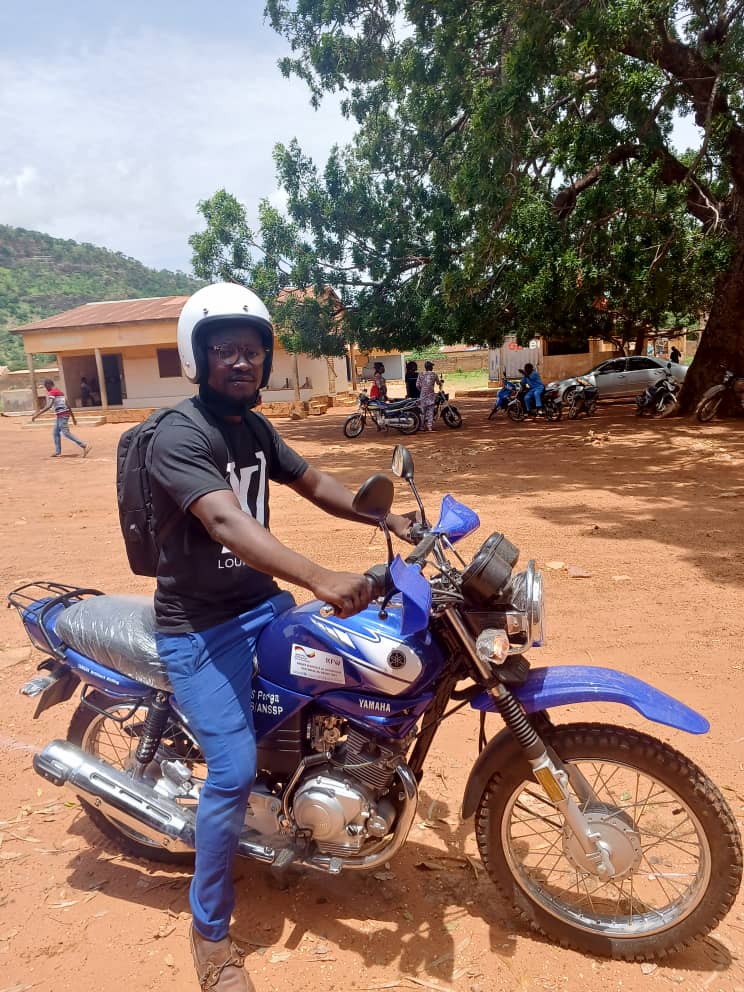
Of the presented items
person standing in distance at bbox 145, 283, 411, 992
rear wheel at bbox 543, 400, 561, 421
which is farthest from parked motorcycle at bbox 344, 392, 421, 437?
person standing in distance at bbox 145, 283, 411, 992

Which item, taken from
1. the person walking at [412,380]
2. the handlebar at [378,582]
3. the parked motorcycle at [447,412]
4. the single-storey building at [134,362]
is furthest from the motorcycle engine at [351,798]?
the single-storey building at [134,362]

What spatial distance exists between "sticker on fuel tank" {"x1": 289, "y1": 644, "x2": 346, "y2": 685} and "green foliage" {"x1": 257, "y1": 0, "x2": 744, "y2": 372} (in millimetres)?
10371

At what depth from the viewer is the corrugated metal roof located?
26750 mm

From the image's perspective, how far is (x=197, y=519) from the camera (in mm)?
2203

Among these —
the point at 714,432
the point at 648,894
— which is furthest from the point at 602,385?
the point at 648,894

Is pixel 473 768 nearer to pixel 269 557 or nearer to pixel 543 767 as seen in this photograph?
pixel 543 767

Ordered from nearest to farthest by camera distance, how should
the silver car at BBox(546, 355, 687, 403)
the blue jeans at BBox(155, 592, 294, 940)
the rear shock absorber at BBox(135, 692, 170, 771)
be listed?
1. the blue jeans at BBox(155, 592, 294, 940)
2. the rear shock absorber at BBox(135, 692, 170, 771)
3. the silver car at BBox(546, 355, 687, 403)

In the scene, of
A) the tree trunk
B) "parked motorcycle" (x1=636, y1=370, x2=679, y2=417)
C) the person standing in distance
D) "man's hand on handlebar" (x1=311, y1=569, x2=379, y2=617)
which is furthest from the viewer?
"parked motorcycle" (x1=636, y1=370, x2=679, y2=417)

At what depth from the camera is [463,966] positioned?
2.23 metres

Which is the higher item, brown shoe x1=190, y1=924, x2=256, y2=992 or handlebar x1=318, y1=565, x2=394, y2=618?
handlebar x1=318, y1=565, x2=394, y2=618

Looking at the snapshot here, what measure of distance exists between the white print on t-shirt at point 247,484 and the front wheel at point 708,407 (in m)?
14.9

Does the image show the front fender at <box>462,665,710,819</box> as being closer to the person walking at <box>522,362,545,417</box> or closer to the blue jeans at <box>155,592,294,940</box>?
the blue jeans at <box>155,592,294,940</box>

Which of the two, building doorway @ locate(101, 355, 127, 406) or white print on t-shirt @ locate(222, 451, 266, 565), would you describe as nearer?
white print on t-shirt @ locate(222, 451, 266, 565)

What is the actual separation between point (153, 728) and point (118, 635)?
0.36 m
